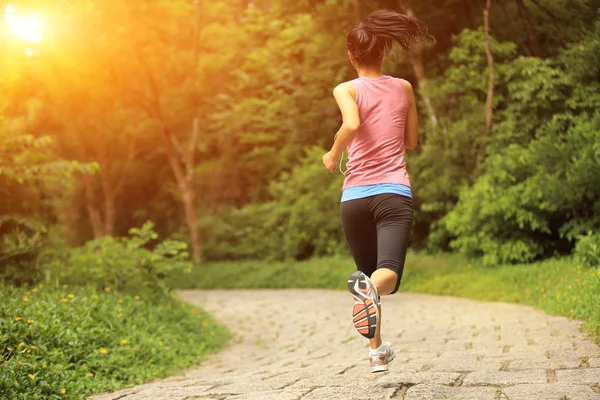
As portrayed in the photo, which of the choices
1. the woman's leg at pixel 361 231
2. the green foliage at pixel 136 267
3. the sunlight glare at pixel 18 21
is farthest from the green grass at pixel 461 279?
the sunlight glare at pixel 18 21

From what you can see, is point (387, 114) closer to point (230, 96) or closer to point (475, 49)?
point (475, 49)

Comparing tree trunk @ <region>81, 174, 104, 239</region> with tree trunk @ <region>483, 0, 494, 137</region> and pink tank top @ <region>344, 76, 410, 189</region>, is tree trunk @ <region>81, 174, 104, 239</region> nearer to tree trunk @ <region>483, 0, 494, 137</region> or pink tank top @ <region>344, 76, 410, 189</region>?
tree trunk @ <region>483, 0, 494, 137</region>

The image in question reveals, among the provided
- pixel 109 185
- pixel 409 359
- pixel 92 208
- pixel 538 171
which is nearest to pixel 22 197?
pixel 409 359

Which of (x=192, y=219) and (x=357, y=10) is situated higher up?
(x=357, y=10)

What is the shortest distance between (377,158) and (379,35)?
2.35 ft

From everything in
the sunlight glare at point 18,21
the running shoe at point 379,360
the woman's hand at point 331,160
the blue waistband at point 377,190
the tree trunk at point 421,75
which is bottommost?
the running shoe at point 379,360

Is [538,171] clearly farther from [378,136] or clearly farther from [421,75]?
[378,136]

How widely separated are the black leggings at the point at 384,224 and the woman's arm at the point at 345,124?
0.29m

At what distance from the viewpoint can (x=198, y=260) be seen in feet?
80.6

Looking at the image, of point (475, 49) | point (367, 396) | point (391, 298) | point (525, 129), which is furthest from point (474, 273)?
point (367, 396)

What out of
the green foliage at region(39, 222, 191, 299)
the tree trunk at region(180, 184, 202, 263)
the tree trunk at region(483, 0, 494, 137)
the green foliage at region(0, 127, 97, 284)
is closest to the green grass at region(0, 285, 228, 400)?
the green foliage at region(39, 222, 191, 299)

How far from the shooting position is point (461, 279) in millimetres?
14367

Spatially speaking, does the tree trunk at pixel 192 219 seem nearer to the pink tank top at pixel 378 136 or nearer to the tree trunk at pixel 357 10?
the tree trunk at pixel 357 10

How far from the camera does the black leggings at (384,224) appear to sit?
409 centimetres
